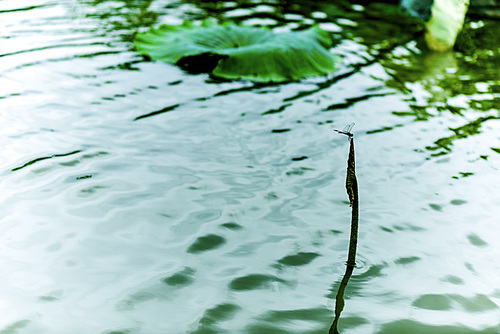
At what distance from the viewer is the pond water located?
4.88 ft

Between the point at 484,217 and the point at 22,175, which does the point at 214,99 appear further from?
the point at 484,217

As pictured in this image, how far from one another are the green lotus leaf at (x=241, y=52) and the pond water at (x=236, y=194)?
12cm

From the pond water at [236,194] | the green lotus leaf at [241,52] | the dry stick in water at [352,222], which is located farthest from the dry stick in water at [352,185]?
the green lotus leaf at [241,52]

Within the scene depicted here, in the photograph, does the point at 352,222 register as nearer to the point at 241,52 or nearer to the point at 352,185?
the point at 352,185

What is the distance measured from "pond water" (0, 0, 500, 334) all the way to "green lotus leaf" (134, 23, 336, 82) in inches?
4.6

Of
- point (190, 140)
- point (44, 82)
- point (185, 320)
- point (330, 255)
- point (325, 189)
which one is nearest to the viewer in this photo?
point (185, 320)

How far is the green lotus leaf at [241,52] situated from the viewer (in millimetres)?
3180

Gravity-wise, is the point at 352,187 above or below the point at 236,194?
above

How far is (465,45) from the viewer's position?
382cm

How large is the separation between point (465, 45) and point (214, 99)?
6.80ft

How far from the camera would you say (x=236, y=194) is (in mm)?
2043

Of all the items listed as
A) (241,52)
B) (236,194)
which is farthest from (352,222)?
(241,52)

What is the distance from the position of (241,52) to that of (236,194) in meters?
1.42

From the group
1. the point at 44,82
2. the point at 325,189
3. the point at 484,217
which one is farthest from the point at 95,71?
the point at 484,217
